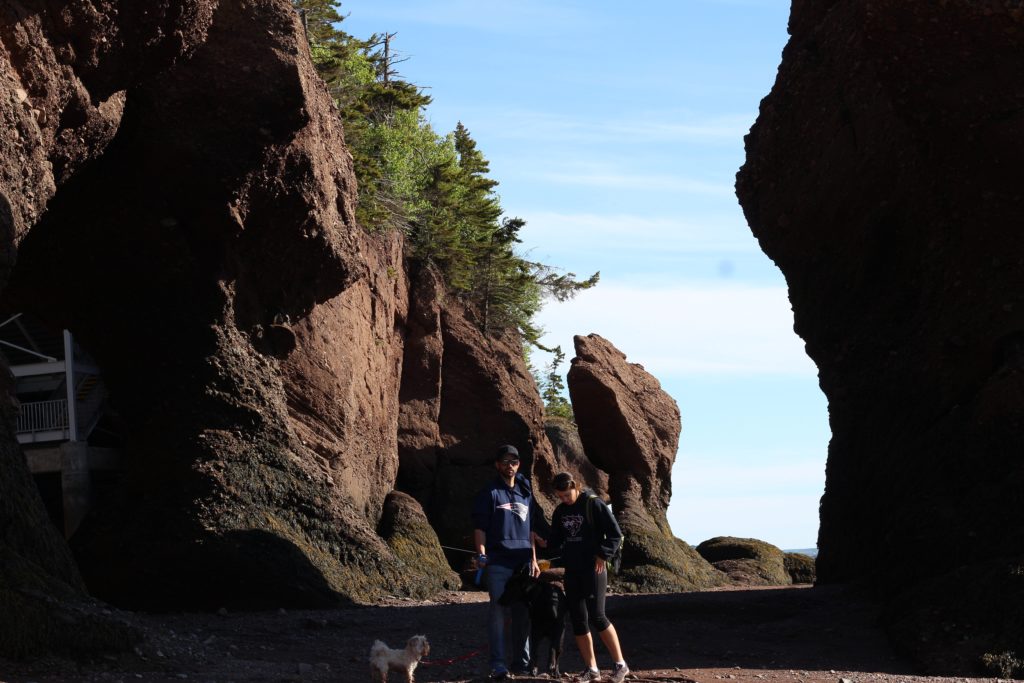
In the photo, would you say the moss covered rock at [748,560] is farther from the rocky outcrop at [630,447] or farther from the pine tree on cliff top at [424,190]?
the pine tree on cliff top at [424,190]

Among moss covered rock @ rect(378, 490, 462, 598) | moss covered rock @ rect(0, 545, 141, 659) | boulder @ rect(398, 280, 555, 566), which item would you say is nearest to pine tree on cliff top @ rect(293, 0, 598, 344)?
boulder @ rect(398, 280, 555, 566)

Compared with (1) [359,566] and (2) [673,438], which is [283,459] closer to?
(1) [359,566]

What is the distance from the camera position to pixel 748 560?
131 ft

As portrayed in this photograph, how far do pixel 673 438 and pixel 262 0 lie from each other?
76.7 feet

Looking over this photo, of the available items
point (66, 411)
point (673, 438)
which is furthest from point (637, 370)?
point (66, 411)

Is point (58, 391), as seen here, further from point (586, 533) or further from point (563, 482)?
point (586, 533)

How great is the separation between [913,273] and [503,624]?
10165 mm

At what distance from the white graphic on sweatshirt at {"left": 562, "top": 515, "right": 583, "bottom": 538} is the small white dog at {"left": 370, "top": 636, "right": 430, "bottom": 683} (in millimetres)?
1458

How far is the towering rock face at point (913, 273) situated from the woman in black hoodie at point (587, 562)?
4811mm

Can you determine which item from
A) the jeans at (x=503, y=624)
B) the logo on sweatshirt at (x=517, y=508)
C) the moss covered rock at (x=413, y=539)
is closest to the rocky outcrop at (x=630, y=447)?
the moss covered rock at (x=413, y=539)

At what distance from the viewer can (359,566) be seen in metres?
21.1

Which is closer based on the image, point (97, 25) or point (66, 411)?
point (97, 25)

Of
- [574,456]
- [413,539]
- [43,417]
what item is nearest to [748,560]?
[574,456]

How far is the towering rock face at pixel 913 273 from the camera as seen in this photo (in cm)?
1530
